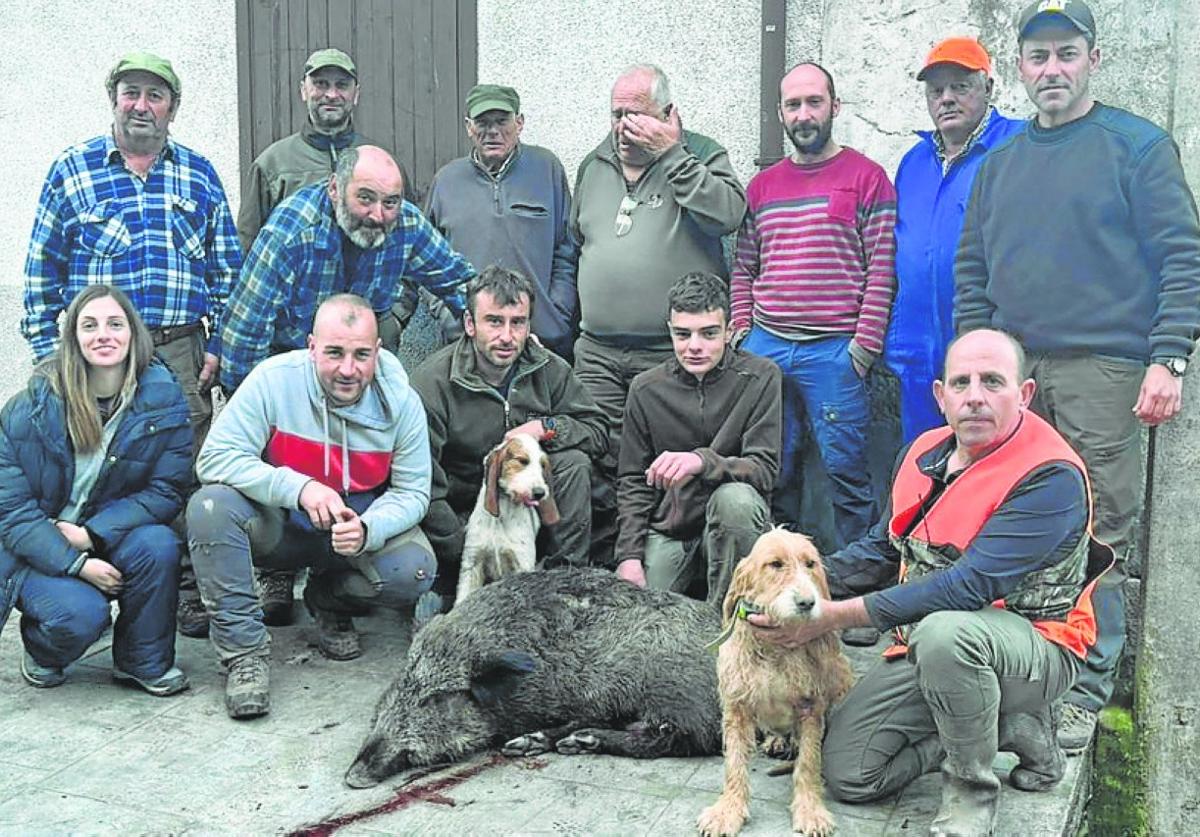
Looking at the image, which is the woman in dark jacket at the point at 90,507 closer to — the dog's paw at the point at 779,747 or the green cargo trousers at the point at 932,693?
the dog's paw at the point at 779,747

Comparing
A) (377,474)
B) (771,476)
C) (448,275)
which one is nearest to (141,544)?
(377,474)

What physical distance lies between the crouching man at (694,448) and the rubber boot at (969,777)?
1.56 m

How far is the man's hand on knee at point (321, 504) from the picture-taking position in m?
5.00

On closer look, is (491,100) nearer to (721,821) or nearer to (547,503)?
(547,503)

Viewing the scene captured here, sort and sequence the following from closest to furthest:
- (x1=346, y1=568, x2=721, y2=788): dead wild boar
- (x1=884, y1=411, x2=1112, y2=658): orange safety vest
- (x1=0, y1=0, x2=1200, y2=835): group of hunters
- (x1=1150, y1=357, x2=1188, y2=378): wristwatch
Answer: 1. (x1=884, y1=411, x2=1112, y2=658): orange safety vest
2. (x1=0, y1=0, x2=1200, y2=835): group of hunters
3. (x1=346, y1=568, x2=721, y2=788): dead wild boar
4. (x1=1150, y1=357, x2=1188, y2=378): wristwatch

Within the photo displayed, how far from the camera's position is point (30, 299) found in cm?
588

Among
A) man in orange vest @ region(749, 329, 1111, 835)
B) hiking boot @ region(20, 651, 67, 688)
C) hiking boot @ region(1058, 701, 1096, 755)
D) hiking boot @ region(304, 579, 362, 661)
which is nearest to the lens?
man in orange vest @ region(749, 329, 1111, 835)

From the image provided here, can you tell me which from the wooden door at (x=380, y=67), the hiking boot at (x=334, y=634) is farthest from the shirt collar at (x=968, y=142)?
the hiking boot at (x=334, y=634)

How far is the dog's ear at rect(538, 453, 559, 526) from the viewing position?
212 inches

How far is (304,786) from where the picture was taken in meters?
4.24

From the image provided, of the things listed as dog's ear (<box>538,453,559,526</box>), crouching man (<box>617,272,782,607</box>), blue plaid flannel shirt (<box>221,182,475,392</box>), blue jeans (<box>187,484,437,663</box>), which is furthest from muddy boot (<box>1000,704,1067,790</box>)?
blue plaid flannel shirt (<box>221,182,475,392</box>)

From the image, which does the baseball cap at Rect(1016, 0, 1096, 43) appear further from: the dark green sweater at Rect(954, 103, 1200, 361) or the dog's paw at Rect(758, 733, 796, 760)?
the dog's paw at Rect(758, 733, 796, 760)

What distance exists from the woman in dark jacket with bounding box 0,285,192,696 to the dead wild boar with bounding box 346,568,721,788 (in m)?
1.12

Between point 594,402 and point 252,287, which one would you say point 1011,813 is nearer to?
point 594,402
